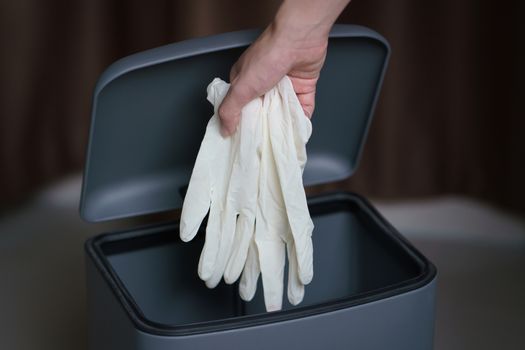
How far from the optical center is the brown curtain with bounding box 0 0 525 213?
2455mm

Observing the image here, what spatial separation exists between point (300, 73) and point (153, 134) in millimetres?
242

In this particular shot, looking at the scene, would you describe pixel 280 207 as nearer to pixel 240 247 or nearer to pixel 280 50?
pixel 240 247

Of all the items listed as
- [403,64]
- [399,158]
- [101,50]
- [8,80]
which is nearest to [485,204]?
[399,158]

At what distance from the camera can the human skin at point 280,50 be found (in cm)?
153

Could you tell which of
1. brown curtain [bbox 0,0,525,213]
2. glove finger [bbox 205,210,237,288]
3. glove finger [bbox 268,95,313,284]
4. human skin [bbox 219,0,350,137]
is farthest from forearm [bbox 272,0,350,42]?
brown curtain [bbox 0,0,525,213]

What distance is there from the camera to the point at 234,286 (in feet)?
6.11

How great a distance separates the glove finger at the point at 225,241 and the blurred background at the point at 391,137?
68 cm

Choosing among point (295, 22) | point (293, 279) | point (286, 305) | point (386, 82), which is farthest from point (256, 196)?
point (386, 82)

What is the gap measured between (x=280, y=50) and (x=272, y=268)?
33 centimetres

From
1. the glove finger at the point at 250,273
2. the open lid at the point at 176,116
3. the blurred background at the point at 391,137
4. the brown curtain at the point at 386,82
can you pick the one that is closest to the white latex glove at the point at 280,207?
the glove finger at the point at 250,273

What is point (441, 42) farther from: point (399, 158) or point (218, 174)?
point (218, 174)

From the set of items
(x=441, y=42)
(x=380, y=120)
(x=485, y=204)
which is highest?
(x=441, y=42)

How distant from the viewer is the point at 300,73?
5.34ft

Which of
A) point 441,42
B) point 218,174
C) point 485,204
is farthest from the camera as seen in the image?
point 485,204
